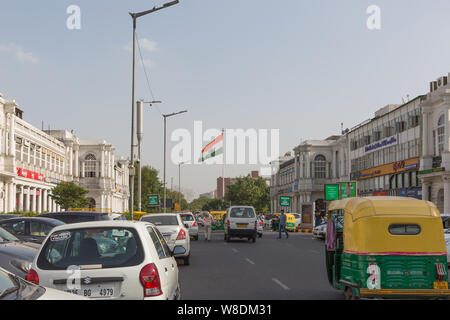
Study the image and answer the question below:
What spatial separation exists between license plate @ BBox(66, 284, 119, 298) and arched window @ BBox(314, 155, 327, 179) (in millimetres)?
89860

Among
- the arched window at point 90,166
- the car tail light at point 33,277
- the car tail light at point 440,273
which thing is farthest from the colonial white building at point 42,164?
the car tail light at point 440,273

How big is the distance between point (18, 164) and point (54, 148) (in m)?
18.8

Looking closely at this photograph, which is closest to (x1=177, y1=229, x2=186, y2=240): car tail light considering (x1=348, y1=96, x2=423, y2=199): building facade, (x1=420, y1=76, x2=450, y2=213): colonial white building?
(x1=420, y1=76, x2=450, y2=213): colonial white building

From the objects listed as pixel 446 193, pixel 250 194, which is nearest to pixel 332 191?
pixel 446 193

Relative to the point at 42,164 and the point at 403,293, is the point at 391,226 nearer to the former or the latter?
the point at 403,293

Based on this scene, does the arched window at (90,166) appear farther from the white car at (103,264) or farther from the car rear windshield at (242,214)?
the white car at (103,264)

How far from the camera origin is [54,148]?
251 ft

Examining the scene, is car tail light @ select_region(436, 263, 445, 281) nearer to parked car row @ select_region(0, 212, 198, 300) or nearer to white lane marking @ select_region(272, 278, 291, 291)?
white lane marking @ select_region(272, 278, 291, 291)

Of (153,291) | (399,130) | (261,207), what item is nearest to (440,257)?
(153,291)

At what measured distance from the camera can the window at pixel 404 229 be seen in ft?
29.2

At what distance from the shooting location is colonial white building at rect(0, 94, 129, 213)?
5328 centimetres

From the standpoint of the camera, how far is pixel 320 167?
3750 inches
